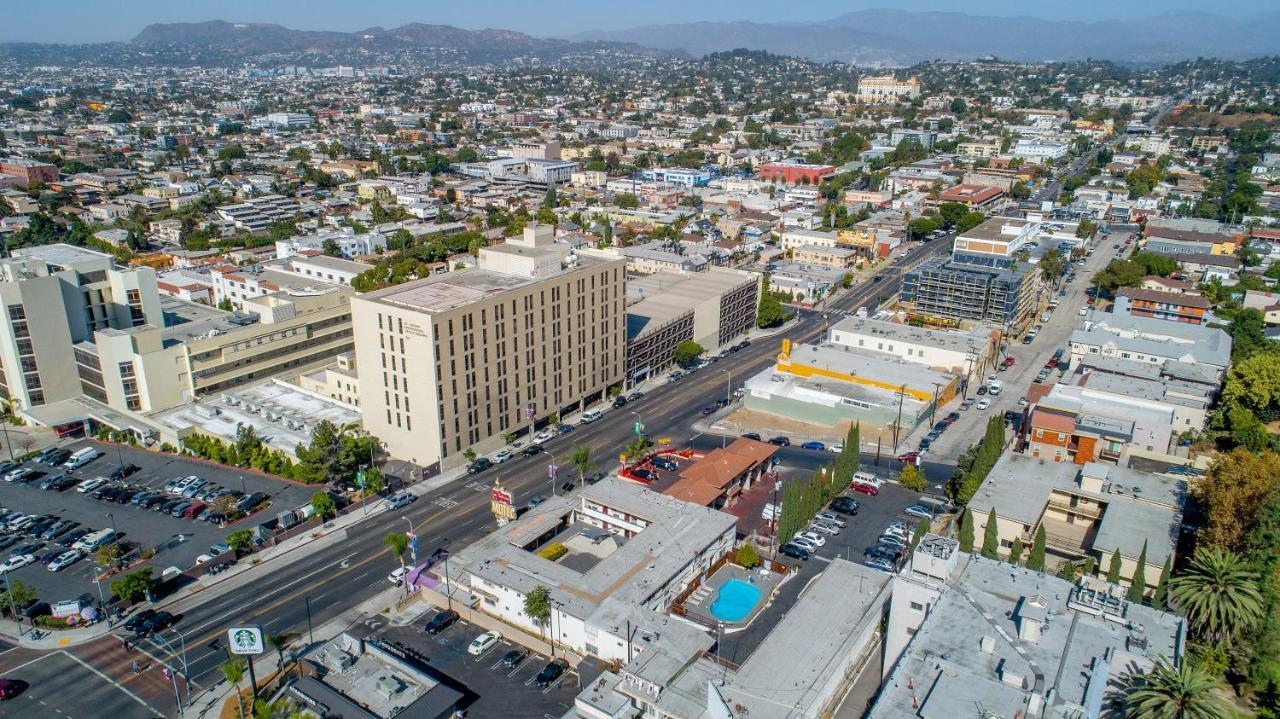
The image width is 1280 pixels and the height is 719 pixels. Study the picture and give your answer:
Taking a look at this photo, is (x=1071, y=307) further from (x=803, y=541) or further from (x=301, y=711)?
(x=301, y=711)

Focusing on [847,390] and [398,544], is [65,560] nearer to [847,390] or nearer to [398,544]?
[398,544]

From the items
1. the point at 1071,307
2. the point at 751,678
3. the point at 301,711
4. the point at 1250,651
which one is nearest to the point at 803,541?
the point at 751,678

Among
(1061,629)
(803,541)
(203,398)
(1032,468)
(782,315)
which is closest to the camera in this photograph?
(1061,629)

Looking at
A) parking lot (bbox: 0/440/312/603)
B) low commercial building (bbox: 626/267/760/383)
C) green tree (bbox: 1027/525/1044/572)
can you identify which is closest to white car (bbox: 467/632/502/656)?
parking lot (bbox: 0/440/312/603)

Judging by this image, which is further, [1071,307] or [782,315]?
[1071,307]

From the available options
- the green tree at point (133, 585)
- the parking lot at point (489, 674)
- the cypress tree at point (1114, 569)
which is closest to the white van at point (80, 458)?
the green tree at point (133, 585)

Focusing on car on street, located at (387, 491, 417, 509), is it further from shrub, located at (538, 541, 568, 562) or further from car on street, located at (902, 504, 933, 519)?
car on street, located at (902, 504, 933, 519)
